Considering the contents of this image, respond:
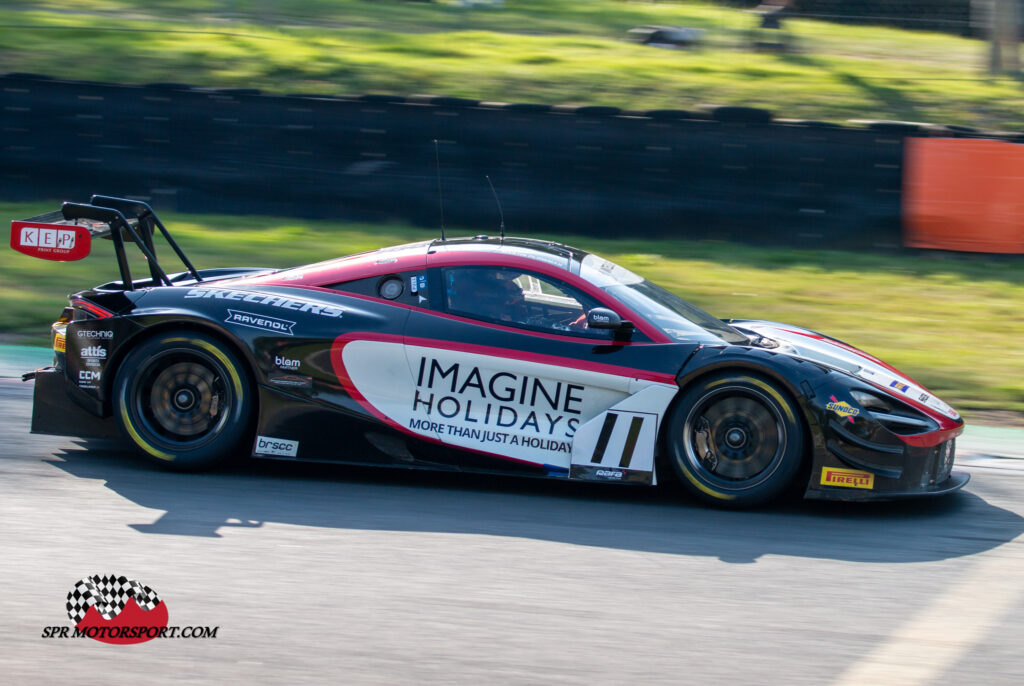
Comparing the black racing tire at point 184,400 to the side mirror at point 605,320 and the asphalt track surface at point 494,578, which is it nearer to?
the asphalt track surface at point 494,578

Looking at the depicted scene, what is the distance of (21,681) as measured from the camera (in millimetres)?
3623

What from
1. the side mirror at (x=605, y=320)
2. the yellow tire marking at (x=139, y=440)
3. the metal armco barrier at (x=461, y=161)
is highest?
the metal armco barrier at (x=461, y=161)

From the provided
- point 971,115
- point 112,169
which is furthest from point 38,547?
point 971,115

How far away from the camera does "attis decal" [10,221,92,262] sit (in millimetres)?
5914

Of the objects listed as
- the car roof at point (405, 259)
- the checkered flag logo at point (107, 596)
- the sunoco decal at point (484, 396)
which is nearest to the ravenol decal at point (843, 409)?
the sunoco decal at point (484, 396)

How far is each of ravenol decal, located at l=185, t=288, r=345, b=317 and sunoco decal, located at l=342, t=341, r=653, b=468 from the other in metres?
0.27

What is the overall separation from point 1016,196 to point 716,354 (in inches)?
310

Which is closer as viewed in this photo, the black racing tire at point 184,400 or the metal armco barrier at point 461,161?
the black racing tire at point 184,400

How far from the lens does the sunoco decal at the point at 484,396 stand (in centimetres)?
555

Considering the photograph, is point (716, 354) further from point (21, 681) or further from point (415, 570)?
point (21, 681)

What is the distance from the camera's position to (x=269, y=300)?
19.5 ft

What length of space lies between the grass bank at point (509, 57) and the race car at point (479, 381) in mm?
10647

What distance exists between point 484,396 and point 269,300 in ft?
4.26
